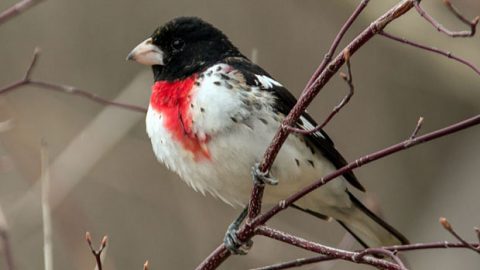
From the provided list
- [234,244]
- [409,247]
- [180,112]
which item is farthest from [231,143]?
[409,247]

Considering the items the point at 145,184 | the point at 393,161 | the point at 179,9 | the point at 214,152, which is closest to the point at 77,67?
the point at 179,9

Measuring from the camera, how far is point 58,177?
5086mm

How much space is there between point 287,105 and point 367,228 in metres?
0.79

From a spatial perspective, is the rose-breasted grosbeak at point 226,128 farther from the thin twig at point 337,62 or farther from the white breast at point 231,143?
the thin twig at point 337,62

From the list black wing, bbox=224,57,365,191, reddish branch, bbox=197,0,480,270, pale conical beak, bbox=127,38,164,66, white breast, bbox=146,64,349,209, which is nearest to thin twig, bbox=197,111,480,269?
reddish branch, bbox=197,0,480,270

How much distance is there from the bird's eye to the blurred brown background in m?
1.68

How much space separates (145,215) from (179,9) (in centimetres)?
171

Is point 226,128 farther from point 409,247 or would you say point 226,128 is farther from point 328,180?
point 409,247

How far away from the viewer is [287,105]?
13.0 feet

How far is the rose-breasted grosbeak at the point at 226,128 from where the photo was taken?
374 cm

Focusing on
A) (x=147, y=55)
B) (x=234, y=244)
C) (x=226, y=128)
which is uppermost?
(x=226, y=128)

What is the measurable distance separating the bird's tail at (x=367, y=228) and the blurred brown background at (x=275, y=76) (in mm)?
1676

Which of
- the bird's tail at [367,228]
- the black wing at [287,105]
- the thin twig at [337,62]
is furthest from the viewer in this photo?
the bird's tail at [367,228]

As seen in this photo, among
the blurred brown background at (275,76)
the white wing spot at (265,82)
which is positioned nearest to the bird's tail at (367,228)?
the white wing spot at (265,82)
